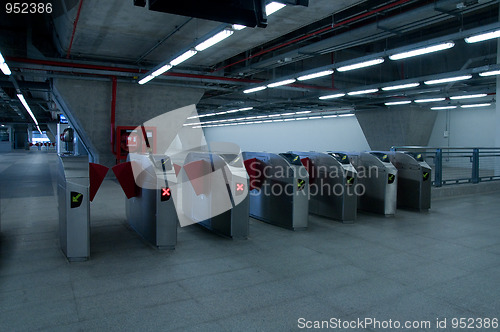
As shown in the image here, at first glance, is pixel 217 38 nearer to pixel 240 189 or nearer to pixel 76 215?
pixel 240 189

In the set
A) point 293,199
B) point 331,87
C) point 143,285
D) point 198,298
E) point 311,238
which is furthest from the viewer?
point 331,87

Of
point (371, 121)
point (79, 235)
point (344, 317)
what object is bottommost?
point (344, 317)

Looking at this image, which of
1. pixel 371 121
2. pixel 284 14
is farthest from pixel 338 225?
pixel 371 121

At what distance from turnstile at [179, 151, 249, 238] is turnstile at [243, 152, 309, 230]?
74 centimetres

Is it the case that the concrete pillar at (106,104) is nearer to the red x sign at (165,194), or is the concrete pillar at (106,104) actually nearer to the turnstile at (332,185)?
the turnstile at (332,185)

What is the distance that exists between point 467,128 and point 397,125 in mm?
2768

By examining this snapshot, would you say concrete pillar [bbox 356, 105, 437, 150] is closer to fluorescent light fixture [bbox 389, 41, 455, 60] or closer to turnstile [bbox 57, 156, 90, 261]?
fluorescent light fixture [bbox 389, 41, 455, 60]

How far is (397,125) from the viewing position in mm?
16969

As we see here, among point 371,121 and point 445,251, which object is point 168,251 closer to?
point 445,251

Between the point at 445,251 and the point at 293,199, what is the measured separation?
6.45 ft

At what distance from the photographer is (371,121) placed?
706 inches

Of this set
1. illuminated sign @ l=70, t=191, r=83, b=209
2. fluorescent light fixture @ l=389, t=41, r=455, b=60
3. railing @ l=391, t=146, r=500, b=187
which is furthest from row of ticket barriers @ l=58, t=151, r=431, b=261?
fluorescent light fixture @ l=389, t=41, r=455, b=60

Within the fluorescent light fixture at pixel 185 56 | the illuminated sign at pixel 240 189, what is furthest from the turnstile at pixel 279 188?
the fluorescent light fixture at pixel 185 56

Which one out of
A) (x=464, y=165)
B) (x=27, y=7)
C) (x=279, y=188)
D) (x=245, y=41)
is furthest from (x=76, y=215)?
(x=464, y=165)
